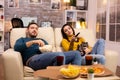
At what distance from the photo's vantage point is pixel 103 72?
89.5 inches

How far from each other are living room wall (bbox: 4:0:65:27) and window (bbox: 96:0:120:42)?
51.0 inches

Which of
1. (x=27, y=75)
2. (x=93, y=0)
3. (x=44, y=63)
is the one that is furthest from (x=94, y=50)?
(x=93, y=0)

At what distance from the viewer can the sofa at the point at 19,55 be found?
9.00 feet

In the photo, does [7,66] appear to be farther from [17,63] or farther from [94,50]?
[94,50]

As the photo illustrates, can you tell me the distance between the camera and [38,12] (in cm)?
675

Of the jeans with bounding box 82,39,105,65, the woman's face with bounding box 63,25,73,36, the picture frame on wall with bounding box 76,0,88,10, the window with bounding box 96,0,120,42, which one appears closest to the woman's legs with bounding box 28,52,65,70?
the jeans with bounding box 82,39,105,65

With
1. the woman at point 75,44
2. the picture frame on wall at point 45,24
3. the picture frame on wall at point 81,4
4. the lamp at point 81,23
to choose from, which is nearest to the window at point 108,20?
the lamp at point 81,23

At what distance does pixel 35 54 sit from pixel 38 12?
367 centimetres

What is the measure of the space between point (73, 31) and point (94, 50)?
0.49 metres

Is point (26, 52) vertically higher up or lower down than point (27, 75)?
higher up

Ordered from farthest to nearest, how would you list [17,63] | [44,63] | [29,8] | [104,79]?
[29,8] < [44,63] < [17,63] < [104,79]

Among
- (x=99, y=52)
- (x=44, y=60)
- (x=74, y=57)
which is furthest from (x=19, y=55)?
(x=99, y=52)

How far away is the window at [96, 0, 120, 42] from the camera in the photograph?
514cm

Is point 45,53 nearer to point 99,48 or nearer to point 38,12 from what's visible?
point 99,48
